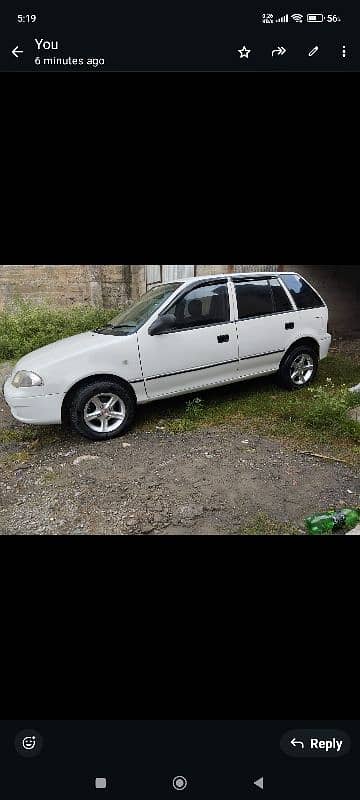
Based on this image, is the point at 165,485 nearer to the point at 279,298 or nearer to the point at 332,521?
the point at 332,521

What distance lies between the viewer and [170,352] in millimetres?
4551

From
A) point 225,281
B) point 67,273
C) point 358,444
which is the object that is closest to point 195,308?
point 225,281

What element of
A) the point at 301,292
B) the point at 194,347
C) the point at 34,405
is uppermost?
the point at 301,292

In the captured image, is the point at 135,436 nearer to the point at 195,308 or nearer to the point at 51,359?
the point at 51,359

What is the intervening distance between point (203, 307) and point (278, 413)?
1379 mm

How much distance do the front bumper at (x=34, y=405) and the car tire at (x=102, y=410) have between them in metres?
0.16

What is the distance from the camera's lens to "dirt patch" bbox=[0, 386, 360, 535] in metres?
3.03

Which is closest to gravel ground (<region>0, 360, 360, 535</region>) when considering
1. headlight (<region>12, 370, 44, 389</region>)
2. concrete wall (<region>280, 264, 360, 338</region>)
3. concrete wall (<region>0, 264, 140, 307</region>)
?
headlight (<region>12, 370, 44, 389</region>)

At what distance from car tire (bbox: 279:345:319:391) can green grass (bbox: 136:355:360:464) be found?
0.13m

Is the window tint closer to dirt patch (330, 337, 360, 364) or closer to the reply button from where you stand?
dirt patch (330, 337, 360, 364)

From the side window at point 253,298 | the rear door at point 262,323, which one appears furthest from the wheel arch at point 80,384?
the side window at point 253,298

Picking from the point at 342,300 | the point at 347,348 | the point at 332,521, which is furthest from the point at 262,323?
the point at 342,300

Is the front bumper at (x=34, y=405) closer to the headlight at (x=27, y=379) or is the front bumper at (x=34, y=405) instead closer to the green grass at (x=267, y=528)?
the headlight at (x=27, y=379)

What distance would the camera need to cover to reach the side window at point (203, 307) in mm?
4668
